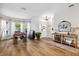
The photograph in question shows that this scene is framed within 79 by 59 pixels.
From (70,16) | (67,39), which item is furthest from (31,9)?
(67,39)

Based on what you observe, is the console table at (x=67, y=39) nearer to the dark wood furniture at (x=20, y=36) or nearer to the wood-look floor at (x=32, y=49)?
the wood-look floor at (x=32, y=49)

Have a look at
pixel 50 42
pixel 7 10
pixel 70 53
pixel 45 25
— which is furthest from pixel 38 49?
pixel 7 10

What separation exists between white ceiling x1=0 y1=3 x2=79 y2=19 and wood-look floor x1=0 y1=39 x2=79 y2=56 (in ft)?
1.78

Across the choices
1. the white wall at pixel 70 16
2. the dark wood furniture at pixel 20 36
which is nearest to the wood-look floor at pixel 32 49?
the dark wood furniture at pixel 20 36

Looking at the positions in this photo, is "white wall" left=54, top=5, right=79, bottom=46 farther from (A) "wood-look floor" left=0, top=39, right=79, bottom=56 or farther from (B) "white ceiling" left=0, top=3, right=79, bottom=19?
(A) "wood-look floor" left=0, top=39, right=79, bottom=56

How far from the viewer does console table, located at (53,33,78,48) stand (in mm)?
2096

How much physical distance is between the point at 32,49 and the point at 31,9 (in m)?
0.80

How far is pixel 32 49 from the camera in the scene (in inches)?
84.5

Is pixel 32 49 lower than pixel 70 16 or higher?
lower

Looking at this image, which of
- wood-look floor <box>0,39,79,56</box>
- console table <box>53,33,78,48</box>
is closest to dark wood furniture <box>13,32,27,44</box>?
wood-look floor <box>0,39,79,56</box>

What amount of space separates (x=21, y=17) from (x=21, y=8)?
7.2 inches

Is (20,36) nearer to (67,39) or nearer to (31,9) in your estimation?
(31,9)

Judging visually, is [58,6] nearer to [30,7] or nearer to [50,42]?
[30,7]

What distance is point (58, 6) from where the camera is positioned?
2129 millimetres
